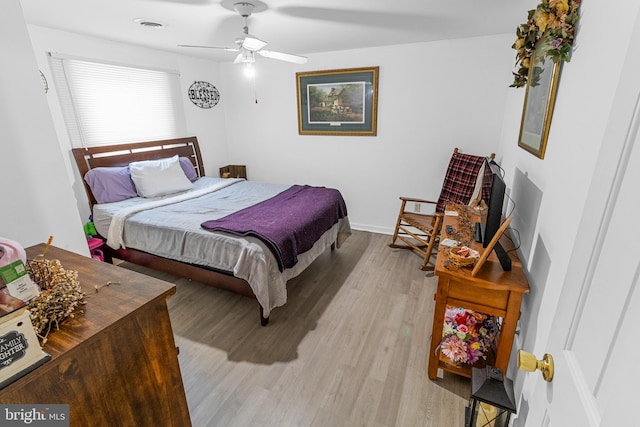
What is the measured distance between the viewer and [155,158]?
11.8 feet

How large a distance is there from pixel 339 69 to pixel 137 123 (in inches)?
96.6

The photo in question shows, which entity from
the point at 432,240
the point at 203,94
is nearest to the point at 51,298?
the point at 432,240

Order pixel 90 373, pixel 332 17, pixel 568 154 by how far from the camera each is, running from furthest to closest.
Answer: pixel 332 17 < pixel 568 154 < pixel 90 373

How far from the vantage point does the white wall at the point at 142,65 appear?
2.68 metres

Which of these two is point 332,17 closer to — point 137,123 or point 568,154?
point 568,154

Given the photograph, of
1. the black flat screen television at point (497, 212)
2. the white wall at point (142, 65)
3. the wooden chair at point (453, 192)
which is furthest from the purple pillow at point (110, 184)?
the black flat screen television at point (497, 212)

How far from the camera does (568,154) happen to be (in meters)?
1.19

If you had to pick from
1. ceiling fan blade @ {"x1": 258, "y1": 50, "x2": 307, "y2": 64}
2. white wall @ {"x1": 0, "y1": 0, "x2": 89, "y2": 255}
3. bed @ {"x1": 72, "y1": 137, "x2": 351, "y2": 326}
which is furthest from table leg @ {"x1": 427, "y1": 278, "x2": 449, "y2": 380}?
white wall @ {"x1": 0, "y1": 0, "x2": 89, "y2": 255}

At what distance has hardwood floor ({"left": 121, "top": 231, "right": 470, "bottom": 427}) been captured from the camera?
62.2 inches

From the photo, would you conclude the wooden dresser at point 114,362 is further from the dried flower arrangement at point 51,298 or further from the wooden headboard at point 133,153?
the wooden headboard at point 133,153

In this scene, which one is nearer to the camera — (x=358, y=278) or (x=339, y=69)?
(x=358, y=278)

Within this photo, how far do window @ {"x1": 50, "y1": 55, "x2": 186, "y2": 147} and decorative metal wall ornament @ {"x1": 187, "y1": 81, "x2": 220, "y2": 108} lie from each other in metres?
0.23

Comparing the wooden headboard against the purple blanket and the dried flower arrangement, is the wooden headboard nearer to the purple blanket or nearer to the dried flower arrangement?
the purple blanket

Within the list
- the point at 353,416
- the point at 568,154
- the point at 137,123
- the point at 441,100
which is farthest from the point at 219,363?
the point at 441,100
